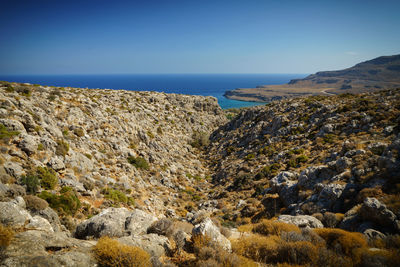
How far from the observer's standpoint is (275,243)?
7.02 m

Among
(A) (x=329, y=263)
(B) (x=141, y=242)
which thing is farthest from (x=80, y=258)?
(A) (x=329, y=263)

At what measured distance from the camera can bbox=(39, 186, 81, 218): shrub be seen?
9.69 meters

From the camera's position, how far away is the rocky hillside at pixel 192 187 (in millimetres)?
6047

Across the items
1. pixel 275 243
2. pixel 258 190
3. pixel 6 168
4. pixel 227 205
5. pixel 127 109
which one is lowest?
pixel 227 205

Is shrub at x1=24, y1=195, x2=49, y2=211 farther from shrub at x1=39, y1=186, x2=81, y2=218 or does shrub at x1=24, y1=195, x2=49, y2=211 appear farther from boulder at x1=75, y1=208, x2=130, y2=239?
boulder at x1=75, y1=208, x2=130, y2=239

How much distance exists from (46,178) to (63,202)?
2196 mm

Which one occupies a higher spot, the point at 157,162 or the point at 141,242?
the point at 141,242

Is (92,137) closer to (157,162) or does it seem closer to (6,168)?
(157,162)

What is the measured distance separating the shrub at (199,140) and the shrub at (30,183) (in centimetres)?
2894

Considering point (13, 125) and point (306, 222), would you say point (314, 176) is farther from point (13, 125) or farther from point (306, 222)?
point (13, 125)

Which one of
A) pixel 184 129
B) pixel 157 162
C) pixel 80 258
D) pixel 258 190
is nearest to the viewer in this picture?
pixel 80 258

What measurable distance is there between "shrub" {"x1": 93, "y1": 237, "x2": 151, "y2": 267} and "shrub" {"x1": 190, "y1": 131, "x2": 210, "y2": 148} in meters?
32.4

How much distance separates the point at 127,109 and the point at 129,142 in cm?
1053

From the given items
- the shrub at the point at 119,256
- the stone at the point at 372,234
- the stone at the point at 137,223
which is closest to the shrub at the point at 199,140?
the stone at the point at 137,223
